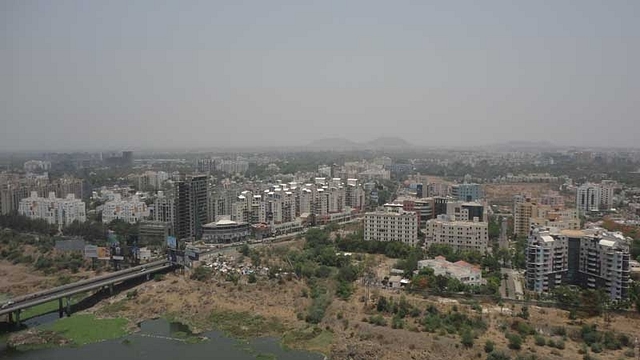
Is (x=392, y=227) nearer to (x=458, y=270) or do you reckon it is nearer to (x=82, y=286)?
(x=458, y=270)

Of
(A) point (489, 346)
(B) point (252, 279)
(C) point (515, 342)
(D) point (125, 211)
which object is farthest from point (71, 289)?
(D) point (125, 211)

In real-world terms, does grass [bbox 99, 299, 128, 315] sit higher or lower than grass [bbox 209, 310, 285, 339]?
lower

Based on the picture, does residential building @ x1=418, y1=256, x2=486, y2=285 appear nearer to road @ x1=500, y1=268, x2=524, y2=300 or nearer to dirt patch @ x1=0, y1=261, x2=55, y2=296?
road @ x1=500, y1=268, x2=524, y2=300

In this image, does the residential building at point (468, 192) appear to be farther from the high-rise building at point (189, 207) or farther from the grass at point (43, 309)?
the grass at point (43, 309)

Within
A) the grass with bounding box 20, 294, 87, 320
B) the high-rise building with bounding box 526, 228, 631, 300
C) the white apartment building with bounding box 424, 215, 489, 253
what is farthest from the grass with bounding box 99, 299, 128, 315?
the high-rise building with bounding box 526, 228, 631, 300

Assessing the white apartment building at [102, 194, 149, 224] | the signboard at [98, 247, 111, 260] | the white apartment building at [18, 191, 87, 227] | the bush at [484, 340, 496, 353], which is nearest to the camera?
the bush at [484, 340, 496, 353]

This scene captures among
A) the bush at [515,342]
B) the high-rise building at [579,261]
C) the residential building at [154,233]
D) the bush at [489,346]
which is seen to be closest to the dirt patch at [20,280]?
the residential building at [154,233]

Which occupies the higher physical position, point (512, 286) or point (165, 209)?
point (165, 209)
